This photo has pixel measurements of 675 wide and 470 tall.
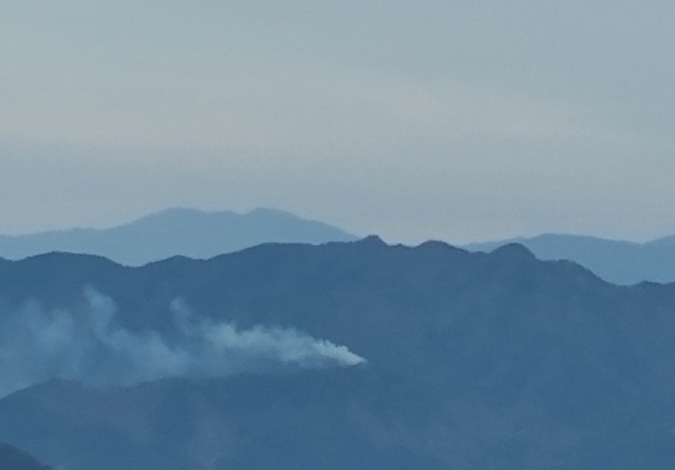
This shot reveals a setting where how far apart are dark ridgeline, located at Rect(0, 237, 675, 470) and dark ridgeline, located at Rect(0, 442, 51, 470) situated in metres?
23.4

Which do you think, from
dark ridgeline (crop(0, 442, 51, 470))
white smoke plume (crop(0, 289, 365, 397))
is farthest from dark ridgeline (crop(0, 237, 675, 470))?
dark ridgeline (crop(0, 442, 51, 470))

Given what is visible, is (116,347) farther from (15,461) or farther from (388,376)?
(15,461)

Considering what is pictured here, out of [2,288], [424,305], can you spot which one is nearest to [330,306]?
[424,305]

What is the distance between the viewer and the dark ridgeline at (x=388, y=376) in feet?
330

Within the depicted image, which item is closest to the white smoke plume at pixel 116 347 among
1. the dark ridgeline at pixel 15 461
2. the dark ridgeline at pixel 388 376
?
the dark ridgeline at pixel 388 376

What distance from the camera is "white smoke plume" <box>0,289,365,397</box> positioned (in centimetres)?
12712

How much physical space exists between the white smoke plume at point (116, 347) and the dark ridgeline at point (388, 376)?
1.59m

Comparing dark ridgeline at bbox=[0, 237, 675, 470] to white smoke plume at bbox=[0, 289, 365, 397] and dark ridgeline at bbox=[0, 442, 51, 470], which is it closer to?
white smoke plume at bbox=[0, 289, 365, 397]

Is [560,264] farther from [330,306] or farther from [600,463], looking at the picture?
[600,463]

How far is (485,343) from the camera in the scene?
434 ft

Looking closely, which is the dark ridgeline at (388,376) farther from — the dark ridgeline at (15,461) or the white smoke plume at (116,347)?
the dark ridgeline at (15,461)

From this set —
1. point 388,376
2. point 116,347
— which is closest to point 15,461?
point 388,376

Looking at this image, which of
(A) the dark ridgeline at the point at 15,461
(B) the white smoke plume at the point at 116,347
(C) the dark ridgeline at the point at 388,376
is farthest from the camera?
(B) the white smoke plume at the point at 116,347

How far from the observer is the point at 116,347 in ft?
449
